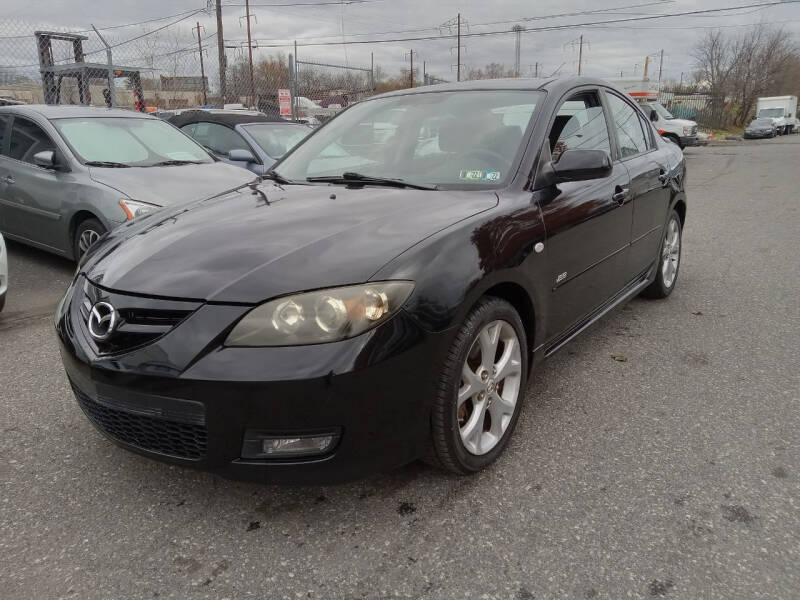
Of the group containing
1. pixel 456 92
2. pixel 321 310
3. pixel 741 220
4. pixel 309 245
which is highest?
pixel 456 92

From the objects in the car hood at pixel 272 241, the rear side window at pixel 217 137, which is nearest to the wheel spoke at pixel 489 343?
the car hood at pixel 272 241

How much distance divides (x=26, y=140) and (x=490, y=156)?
16.6 ft

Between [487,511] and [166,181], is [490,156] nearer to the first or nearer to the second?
[487,511]

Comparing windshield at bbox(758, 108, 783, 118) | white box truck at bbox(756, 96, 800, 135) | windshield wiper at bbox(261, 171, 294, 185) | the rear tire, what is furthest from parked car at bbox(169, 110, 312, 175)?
windshield at bbox(758, 108, 783, 118)

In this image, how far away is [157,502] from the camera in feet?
7.65

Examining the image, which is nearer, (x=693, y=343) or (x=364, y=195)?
(x=364, y=195)

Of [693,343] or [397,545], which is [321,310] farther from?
[693,343]

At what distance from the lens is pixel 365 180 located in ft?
9.82

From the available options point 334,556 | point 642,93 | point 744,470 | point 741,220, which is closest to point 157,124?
point 334,556

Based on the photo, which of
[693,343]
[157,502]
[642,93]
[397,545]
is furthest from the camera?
[642,93]

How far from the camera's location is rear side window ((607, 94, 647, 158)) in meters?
3.87

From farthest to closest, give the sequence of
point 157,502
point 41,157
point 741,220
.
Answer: point 741,220, point 41,157, point 157,502

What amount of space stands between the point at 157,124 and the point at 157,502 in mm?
5317

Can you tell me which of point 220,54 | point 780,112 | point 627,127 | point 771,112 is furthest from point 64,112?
point 780,112
